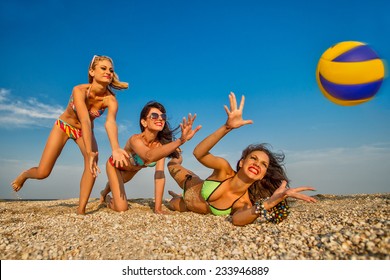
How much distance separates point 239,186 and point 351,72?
2.83 m

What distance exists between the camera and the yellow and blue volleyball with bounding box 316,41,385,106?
5.72 m

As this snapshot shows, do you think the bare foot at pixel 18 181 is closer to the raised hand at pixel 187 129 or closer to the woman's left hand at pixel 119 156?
the woman's left hand at pixel 119 156

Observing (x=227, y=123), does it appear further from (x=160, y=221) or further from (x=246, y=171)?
(x=160, y=221)

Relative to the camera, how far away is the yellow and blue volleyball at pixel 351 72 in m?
5.72

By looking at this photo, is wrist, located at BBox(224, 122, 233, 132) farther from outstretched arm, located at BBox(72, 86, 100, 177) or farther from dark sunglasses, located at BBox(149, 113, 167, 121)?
outstretched arm, located at BBox(72, 86, 100, 177)

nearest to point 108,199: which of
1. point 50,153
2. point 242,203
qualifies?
point 50,153

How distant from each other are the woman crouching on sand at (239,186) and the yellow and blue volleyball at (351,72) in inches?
Answer: 65.8

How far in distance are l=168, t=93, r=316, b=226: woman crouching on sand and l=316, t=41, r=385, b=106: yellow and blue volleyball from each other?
167cm

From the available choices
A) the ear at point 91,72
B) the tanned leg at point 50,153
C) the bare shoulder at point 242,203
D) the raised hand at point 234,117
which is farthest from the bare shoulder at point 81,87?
the bare shoulder at point 242,203

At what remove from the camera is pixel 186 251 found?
3508mm

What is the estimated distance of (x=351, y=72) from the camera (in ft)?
18.7

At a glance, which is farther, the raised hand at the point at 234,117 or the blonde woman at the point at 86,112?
the blonde woman at the point at 86,112

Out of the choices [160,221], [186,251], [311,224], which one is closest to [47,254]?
[186,251]

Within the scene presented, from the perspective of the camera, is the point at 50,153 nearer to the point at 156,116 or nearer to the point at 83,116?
the point at 83,116
